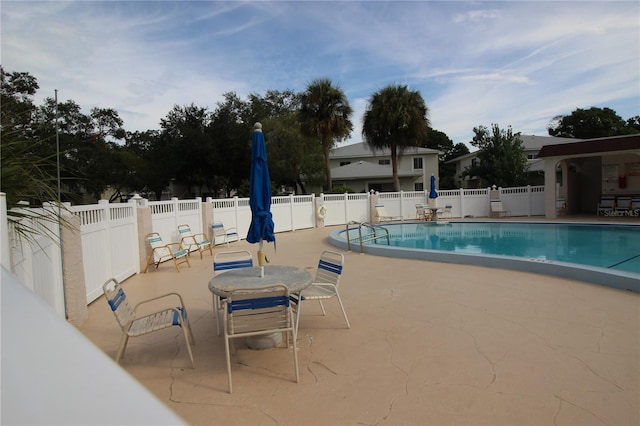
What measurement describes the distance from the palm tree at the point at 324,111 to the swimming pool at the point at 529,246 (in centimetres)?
742

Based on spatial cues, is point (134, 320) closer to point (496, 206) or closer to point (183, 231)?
point (183, 231)

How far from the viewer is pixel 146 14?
9977mm

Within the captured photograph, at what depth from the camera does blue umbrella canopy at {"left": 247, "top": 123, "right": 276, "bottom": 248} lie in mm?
4449

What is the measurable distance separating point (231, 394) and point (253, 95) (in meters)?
35.2

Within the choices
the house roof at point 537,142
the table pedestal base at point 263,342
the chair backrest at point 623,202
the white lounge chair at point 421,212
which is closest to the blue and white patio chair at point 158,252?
the table pedestal base at point 263,342

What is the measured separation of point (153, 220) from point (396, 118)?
17.1 m

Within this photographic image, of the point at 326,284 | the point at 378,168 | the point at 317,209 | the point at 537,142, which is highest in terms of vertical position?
the point at 537,142

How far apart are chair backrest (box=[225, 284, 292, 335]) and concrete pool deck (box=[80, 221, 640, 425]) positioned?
469mm

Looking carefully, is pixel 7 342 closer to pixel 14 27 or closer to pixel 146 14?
pixel 14 27

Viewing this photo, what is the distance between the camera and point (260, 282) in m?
4.11

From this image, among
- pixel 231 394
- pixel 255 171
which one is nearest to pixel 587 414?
pixel 231 394

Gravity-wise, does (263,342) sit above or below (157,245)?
below

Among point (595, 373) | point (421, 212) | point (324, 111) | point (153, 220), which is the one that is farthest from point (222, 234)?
point (324, 111)

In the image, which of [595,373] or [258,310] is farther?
[258,310]
